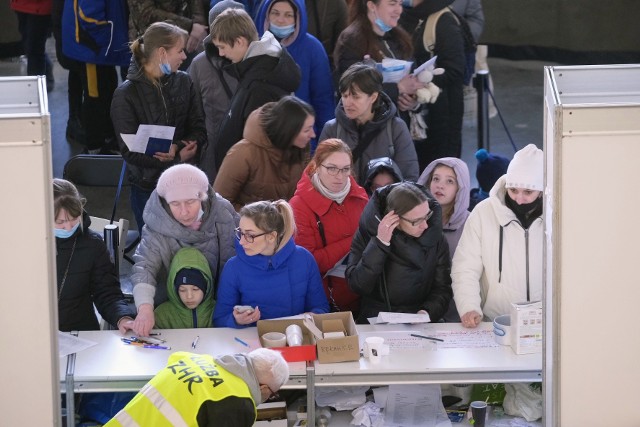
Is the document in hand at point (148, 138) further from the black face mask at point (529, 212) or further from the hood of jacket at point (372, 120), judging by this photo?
the black face mask at point (529, 212)

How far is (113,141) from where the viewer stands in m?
10.2

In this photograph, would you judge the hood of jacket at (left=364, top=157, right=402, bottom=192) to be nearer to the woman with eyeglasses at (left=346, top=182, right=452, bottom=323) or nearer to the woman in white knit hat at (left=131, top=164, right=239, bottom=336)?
the woman with eyeglasses at (left=346, top=182, right=452, bottom=323)

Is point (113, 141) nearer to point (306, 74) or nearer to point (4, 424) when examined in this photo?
point (306, 74)

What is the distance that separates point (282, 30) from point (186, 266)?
238cm

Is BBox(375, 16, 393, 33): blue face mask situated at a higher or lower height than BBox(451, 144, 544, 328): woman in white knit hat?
higher

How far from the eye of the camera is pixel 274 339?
5770mm

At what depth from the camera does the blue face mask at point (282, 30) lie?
7.95 m

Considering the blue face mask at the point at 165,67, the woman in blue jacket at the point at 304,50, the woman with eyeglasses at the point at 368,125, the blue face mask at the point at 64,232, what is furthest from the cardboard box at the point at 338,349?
the woman in blue jacket at the point at 304,50

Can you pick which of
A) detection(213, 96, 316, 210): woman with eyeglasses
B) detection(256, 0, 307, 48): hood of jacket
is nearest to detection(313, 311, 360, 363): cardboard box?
detection(213, 96, 316, 210): woman with eyeglasses

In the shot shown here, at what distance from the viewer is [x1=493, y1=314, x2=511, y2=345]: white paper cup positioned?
5.85 meters

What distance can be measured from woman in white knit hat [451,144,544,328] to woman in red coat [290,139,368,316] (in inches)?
27.5

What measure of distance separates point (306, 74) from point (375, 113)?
36.3 inches

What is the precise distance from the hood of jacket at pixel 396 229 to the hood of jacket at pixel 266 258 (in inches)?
16.7

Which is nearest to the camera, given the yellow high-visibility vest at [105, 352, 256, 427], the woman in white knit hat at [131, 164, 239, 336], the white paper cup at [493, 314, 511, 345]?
the yellow high-visibility vest at [105, 352, 256, 427]
